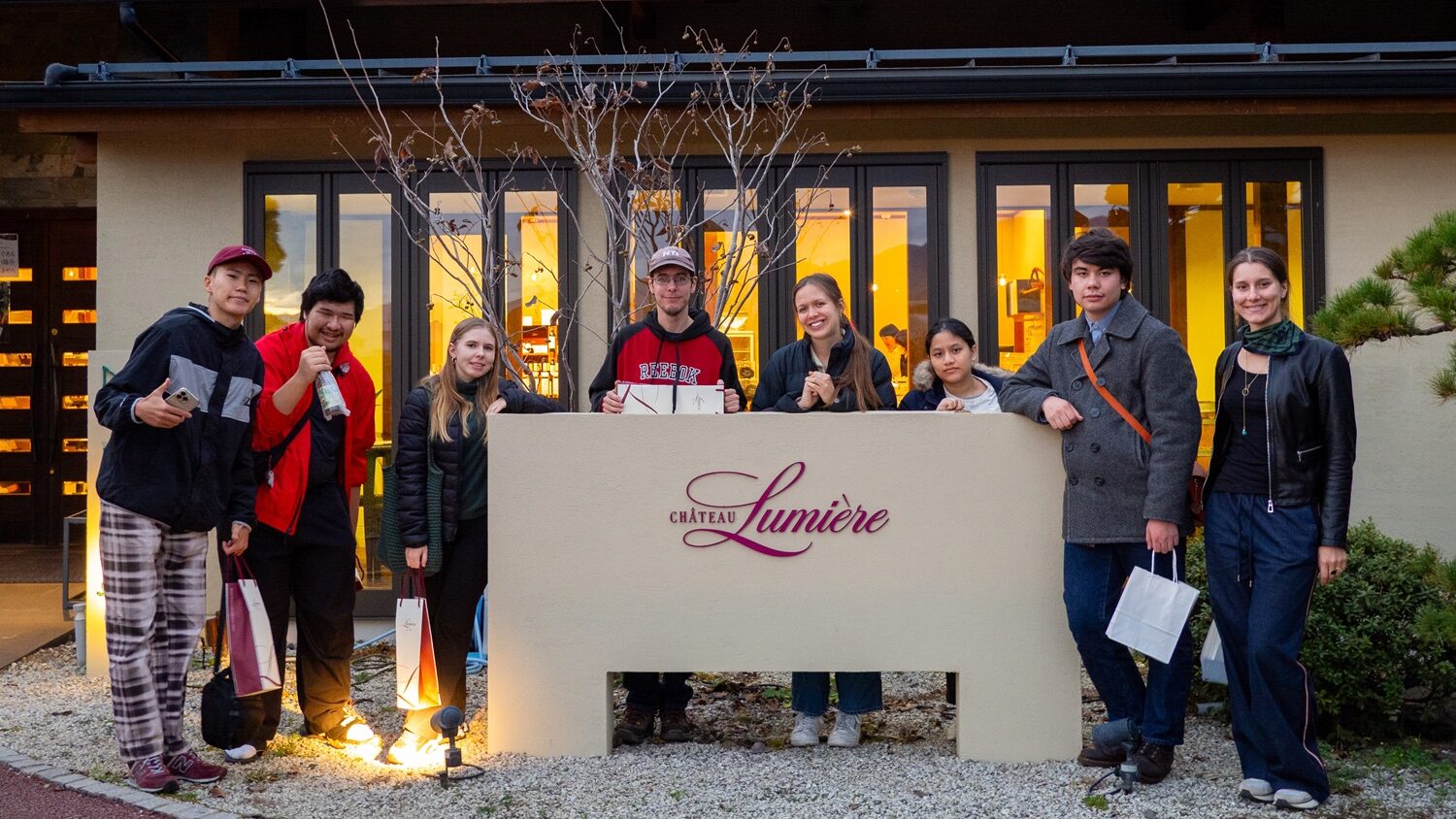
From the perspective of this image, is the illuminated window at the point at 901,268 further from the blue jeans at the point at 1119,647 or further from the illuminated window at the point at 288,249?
the illuminated window at the point at 288,249

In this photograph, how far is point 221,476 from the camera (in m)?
4.37

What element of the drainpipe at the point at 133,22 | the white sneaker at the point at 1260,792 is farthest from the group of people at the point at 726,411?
the drainpipe at the point at 133,22

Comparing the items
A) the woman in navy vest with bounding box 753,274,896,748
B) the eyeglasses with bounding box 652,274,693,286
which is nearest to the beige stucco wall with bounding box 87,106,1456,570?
the eyeglasses with bounding box 652,274,693,286

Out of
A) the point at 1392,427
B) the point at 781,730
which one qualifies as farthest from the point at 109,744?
the point at 1392,427

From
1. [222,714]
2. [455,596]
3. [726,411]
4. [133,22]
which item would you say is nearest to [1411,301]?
[726,411]

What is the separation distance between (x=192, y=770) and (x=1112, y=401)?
369cm

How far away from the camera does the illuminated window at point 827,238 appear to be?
753 centimetres

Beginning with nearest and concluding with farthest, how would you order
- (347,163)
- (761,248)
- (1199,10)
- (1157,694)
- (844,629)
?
(1157,694) < (844,629) < (761,248) < (347,163) < (1199,10)

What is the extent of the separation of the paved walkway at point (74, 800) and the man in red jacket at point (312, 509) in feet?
1.46

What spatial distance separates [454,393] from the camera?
4.64 meters

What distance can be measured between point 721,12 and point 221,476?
6.33 m

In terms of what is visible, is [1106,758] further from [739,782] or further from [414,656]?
[414,656]

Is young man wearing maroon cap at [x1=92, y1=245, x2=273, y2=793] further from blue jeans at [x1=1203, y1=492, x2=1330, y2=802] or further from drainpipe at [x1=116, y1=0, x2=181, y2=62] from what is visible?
drainpipe at [x1=116, y1=0, x2=181, y2=62]

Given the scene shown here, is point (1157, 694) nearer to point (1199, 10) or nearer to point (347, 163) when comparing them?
point (347, 163)
